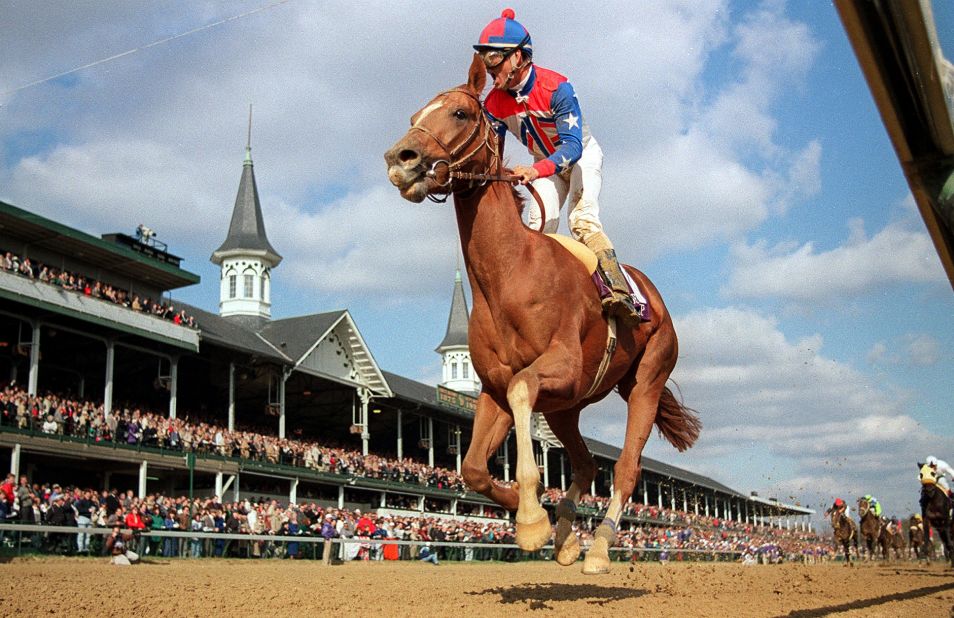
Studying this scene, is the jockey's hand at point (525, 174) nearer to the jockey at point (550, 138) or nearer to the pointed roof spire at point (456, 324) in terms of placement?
the jockey at point (550, 138)

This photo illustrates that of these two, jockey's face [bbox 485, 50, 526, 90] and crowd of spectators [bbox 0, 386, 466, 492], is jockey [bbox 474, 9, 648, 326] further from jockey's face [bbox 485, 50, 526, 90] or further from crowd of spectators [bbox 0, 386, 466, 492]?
crowd of spectators [bbox 0, 386, 466, 492]

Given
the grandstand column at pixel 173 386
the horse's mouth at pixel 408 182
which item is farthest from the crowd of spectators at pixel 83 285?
the horse's mouth at pixel 408 182

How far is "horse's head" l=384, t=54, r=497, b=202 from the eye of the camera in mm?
5562

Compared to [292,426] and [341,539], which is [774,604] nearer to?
[341,539]

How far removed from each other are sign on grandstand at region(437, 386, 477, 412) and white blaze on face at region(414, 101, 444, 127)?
38.0 meters

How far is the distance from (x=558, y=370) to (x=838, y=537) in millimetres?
25760

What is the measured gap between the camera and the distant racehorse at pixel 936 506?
64.4 feet

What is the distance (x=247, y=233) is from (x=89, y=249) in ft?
81.8

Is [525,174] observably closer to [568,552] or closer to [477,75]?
[477,75]

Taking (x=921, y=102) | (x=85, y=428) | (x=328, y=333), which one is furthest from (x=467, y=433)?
(x=921, y=102)

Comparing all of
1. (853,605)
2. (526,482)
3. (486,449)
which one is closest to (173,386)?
(486,449)

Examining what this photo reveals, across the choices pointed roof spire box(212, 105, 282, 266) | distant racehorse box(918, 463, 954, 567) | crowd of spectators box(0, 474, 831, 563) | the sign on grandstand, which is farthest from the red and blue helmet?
pointed roof spire box(212, 105, 282, 266)

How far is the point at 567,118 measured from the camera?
6730 millimetres

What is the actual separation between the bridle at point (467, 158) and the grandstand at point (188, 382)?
12.0m
